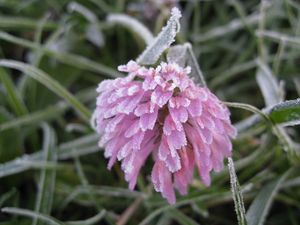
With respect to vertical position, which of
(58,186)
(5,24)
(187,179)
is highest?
(5,24)

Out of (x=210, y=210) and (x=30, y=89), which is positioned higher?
(x=30, y=89)

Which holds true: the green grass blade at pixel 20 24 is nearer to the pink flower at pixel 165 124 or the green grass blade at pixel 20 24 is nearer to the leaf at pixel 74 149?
the leaf at pixel 74 149

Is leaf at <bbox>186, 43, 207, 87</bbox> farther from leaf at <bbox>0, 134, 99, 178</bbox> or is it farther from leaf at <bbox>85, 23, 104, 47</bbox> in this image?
leaf at <bbox>85, 23, 104, 47</bbox>

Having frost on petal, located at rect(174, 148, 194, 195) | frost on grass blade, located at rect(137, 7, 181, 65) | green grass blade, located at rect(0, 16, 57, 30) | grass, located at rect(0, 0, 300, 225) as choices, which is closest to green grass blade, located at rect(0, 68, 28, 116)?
grass, located at rect(0, 0, 300, 225)

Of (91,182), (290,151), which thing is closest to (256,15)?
(290,151)

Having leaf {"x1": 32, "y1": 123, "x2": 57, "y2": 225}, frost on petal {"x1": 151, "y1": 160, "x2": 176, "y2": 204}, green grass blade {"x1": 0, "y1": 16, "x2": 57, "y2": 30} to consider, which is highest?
green grass blade {"x1": 0, "y1": 16, "x2": 57, "y2": 30}

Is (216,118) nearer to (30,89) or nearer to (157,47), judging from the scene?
(157,47)

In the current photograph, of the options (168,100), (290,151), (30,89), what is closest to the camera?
(168,100)

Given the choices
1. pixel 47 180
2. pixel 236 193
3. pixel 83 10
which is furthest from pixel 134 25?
pixel 236 193
